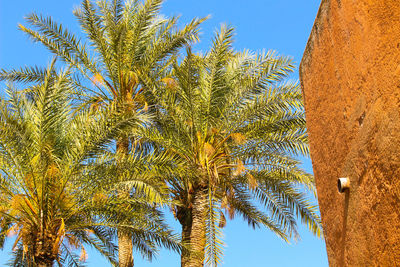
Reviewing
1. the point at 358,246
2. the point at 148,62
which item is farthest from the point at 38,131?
the point at 358,246

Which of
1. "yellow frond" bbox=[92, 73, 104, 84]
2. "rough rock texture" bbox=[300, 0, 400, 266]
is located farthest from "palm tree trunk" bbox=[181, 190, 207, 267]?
"rough rock texture" bbox=[300, 0, 400, 266]

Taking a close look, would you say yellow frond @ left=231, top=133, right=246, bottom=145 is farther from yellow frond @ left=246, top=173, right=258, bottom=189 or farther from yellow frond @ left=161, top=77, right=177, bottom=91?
yellow frond @ left=161, top=77, right=177, bottom=91

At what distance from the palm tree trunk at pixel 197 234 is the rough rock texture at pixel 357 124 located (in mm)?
6942

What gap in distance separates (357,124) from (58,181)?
7065mm

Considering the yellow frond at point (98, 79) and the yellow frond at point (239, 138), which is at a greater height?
the yellow frond at point (98, 79)

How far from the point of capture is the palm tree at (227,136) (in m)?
11.6

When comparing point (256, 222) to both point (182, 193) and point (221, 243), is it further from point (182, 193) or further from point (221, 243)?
point (221, 243)

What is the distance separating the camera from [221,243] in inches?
403

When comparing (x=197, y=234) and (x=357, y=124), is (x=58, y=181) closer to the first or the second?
(x=197, y=234)

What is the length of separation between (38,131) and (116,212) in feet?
6.87

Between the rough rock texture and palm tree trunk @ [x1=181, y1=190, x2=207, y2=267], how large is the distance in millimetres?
6942

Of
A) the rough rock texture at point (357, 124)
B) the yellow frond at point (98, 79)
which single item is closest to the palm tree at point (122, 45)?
the yellow frond at point (98, 79)

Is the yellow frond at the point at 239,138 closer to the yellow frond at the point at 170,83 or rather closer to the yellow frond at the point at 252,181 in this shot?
the yellow frond at the point at 252,181

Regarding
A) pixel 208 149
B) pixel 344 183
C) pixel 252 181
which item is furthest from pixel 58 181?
pixel 344 183
